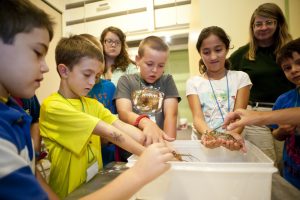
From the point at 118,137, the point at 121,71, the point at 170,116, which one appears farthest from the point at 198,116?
the point at 121,71

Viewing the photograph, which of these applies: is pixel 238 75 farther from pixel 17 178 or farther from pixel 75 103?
pixel 17 178

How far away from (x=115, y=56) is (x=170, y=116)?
71cm

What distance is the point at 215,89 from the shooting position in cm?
132

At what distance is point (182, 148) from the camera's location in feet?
2.85

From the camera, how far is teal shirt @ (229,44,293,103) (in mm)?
1463

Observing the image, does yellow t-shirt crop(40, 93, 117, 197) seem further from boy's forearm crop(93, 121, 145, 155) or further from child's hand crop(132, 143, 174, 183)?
child's hand crop(132, 143, 174, 183)

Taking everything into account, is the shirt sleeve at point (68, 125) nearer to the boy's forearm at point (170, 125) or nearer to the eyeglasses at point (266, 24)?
the boy's forearm at point (170, 125)

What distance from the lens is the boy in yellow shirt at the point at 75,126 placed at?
84 centimetres

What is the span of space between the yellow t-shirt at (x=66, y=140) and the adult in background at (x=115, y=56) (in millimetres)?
704

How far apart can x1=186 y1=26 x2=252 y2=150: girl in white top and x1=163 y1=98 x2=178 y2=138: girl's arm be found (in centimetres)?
12

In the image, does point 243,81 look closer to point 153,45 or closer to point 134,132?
point 153,45

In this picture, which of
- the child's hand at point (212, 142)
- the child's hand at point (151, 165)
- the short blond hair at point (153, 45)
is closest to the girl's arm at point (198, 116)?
the child's hand at point (212, 142)

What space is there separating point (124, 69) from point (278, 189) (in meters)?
1.23

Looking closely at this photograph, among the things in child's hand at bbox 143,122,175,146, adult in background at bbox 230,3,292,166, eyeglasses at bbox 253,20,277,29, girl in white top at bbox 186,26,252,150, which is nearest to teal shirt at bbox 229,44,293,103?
adult in background at bbox 230,3,292,166
